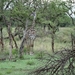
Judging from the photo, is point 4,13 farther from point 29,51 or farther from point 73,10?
point 73,10

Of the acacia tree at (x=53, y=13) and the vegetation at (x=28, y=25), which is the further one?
the acacia tree at (x=53, y=13)

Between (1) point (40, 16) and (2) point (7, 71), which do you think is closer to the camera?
(2) point (7, 71)

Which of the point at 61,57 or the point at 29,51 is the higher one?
the point at 61,57

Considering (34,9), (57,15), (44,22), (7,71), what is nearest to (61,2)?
(57,15)

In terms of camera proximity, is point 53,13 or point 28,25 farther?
point 53,13

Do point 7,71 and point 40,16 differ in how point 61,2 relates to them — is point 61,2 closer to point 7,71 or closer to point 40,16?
point 40,16

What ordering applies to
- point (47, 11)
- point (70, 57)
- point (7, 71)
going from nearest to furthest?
1. point (70, 57)
2. point (7, 71)
3. point (47, 11)

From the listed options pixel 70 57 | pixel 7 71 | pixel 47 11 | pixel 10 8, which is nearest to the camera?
pixel 70 57

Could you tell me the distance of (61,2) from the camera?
1147 inches

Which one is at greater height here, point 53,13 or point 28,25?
point 53,13

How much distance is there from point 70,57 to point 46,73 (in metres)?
0.77

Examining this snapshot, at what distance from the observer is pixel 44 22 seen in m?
27.1

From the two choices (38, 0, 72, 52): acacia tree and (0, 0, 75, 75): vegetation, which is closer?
(0, 0, 75, 75): vegetation

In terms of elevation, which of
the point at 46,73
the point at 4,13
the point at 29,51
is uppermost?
the point at 4,13
